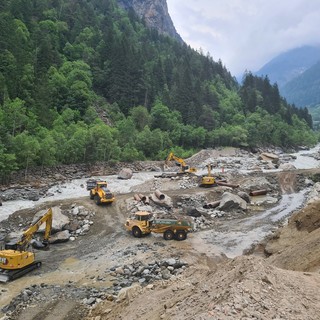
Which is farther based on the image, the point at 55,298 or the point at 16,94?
the point at 16,94

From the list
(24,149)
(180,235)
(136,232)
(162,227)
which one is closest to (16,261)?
(136,232)

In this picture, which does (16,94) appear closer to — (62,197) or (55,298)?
(62,197)

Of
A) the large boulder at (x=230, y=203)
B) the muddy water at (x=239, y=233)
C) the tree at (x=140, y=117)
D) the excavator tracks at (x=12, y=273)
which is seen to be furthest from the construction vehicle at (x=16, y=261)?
the tree at (x=140, y=117)

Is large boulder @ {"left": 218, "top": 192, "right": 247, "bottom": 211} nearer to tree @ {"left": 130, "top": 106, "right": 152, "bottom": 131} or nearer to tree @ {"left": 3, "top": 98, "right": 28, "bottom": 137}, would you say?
tree @ {"left": 3, "top": 98, "right": 28, "bottom": 137}

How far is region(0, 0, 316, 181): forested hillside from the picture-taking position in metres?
49.7

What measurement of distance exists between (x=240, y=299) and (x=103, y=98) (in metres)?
75.3

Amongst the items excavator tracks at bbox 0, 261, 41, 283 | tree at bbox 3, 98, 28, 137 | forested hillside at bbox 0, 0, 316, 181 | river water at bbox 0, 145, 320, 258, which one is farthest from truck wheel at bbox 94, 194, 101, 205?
tree at bbox 3, 98, 28, 137

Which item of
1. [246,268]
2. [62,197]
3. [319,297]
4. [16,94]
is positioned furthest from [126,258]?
[16,94]

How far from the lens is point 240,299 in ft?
32.1

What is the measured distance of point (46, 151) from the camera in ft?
141

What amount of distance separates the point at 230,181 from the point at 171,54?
3496 inches

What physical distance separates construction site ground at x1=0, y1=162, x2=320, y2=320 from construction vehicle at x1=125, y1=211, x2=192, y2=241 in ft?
1.77

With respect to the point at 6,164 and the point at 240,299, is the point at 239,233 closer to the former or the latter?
the point at 240,299

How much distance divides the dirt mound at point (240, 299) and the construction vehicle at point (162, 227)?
1046cm
